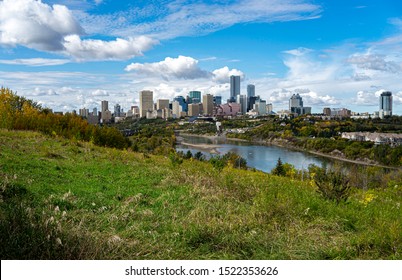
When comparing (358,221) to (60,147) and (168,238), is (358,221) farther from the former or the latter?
(60,147)

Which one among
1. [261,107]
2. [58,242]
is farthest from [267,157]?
[261,107]

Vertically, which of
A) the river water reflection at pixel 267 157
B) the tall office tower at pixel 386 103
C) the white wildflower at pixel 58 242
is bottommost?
the river water reflection at pixel 267 157

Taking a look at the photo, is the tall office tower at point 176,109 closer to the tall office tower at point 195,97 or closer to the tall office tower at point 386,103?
the tall office tower at point 195,97

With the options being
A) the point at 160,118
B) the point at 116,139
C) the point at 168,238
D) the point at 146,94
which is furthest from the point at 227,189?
the point at 146,94

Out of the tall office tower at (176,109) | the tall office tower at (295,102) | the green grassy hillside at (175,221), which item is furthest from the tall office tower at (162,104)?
the green grassy hillside at (175,221)

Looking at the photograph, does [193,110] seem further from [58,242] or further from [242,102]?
[58,242]

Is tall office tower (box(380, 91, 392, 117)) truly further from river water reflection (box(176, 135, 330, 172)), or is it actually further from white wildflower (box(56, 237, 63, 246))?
white wildflower (box(56, 237, 63, 246))

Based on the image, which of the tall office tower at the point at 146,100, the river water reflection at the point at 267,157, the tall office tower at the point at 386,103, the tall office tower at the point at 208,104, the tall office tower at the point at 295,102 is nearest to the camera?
the river water reflection at the point at 267,157
